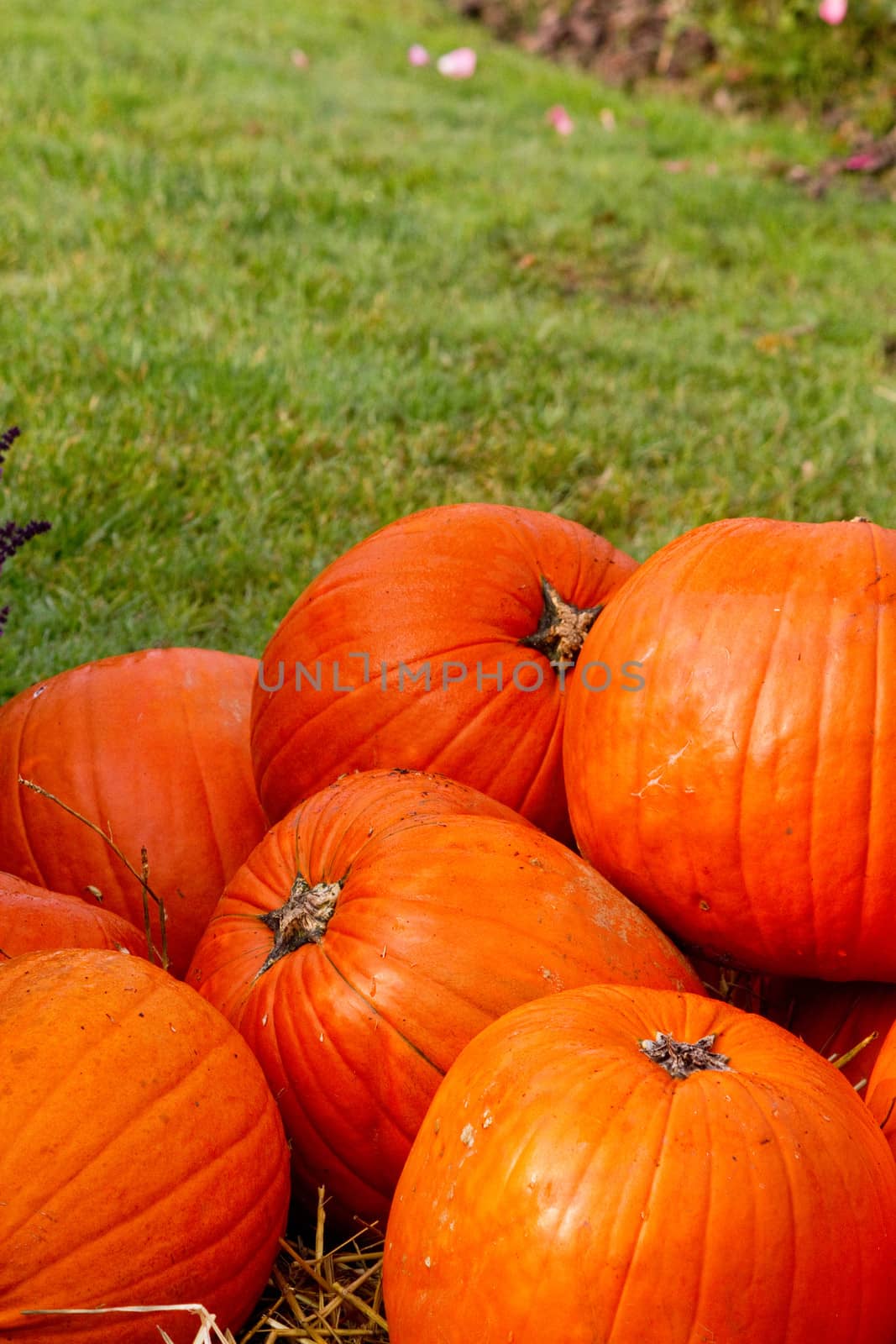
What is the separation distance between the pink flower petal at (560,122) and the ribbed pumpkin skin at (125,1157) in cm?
→ 731

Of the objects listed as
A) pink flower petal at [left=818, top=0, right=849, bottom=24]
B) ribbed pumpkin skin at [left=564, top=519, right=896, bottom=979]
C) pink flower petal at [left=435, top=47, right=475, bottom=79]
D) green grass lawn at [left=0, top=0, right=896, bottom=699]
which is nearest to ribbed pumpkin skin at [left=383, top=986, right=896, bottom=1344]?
ribbed pumpkin skin at [left=564, top=519, right=896, bottom=979]

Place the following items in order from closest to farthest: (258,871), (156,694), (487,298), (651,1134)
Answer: (651,1134) → (258,871) → (156,694) → (487,298)

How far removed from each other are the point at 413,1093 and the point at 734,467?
3.48m

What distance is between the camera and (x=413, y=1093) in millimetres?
1782

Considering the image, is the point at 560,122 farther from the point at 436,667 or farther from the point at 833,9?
the point at 436,667

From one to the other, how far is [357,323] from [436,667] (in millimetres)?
3373

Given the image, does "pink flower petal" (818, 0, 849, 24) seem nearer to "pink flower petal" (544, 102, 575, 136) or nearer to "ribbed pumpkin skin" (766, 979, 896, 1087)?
"pink flower petal" (544, 102, 575, 136)

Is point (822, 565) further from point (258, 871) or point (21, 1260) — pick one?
point (21, 1260)

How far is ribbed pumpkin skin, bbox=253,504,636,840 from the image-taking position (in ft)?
7.66

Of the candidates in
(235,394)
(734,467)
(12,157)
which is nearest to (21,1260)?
(235,394)

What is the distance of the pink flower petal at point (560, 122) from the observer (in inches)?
316

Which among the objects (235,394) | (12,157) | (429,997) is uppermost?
(12,157)

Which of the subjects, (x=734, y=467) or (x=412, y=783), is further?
(x=734, y=467)

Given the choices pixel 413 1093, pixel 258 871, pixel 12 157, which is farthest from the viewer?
pixel 12 157
